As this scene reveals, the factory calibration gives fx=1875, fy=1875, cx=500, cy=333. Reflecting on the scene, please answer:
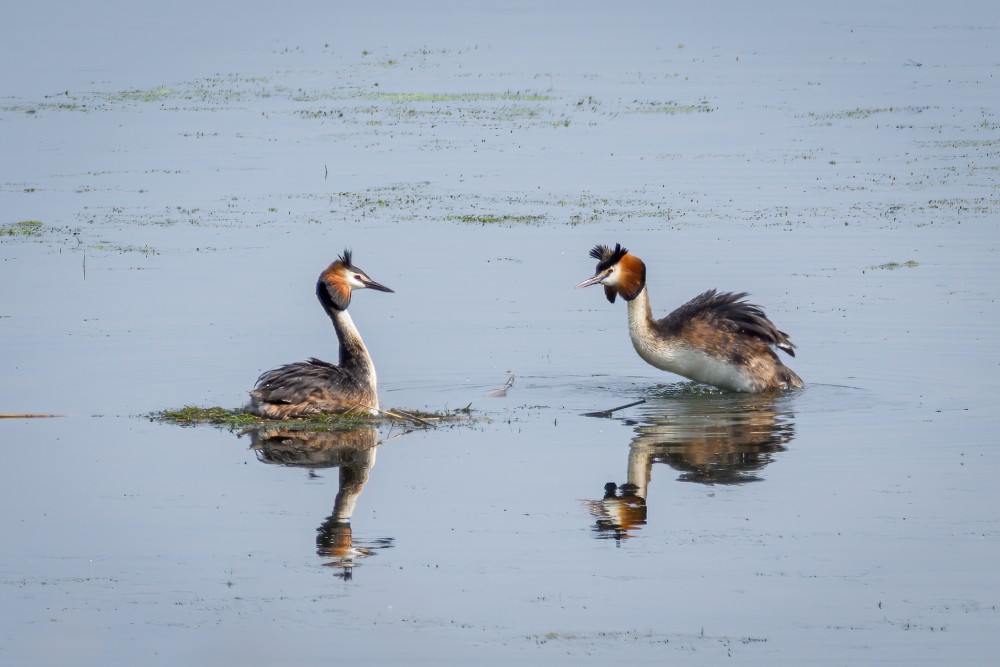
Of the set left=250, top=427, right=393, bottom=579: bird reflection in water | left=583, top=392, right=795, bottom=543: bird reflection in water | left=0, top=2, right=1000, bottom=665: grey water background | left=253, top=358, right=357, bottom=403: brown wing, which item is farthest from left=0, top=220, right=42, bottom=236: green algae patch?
left=583, top=392, right=795, bottom=543: bird reflection in water

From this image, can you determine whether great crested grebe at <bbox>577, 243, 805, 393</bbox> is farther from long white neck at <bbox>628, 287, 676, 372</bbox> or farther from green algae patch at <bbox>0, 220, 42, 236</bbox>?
green algae patch at <bbox>0, 220, 42, 236</bbox>

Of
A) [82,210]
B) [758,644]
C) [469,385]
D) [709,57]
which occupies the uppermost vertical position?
[709,57]

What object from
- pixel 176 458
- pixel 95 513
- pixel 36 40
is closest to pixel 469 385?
pixel 176 458

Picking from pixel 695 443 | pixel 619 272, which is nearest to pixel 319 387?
pixel 695 443

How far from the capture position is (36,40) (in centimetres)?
4625

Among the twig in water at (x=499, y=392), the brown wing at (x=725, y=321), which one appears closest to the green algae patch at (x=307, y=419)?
the twig in water at (x=499, y=392)

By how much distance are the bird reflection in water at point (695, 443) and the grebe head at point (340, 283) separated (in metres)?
2.62

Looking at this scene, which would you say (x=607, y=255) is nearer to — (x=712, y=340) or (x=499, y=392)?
(x=712, y=340)

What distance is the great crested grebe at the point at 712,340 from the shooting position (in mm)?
16953

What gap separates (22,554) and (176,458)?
2.69 m

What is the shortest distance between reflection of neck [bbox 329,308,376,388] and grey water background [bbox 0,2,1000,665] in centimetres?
75

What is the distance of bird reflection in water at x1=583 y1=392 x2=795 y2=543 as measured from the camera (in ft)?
41.3

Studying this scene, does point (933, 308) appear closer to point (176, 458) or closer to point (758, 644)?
point (176, 458)

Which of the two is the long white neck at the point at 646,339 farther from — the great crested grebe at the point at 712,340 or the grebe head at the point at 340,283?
the grebe head at the point at 340,283
